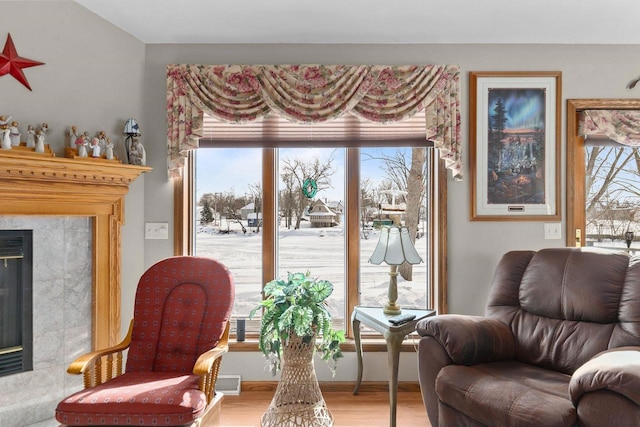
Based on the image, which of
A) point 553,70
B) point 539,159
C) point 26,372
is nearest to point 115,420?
point 26,372

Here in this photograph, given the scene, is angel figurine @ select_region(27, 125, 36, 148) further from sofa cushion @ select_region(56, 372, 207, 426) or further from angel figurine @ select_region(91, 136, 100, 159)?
sofa cushion @ select_region(56, 372, 207, 426)

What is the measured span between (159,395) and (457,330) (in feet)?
4.88

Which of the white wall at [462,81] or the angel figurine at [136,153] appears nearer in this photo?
the angel figurine at [136,153]

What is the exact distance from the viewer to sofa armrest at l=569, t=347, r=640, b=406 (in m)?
1.55

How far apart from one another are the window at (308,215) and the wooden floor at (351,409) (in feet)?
1.59

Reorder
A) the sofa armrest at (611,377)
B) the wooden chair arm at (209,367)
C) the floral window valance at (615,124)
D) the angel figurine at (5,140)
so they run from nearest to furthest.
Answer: the sofa armrest at (611,377), the wooden chair arm at (209,367), the angel figurine at (5,140), the floral window valance at (615,124)

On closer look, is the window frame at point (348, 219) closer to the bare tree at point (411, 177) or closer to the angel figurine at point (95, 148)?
the bare tree at point (411, 177)

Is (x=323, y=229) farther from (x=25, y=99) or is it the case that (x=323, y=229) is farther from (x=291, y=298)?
(x=25, y=99)

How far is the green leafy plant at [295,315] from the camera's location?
2.24 metres

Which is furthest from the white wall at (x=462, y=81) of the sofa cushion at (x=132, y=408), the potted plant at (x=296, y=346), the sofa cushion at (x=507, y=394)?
the sofa cushion at (x=132, y=408)

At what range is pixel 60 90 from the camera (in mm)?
2434

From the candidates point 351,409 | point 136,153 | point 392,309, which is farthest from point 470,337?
point 136,153

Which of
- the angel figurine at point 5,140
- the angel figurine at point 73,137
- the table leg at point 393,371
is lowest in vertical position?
the table leg at point 393,371

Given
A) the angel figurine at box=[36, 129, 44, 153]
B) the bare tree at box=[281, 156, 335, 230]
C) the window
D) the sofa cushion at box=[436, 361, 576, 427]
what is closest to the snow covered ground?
the window
